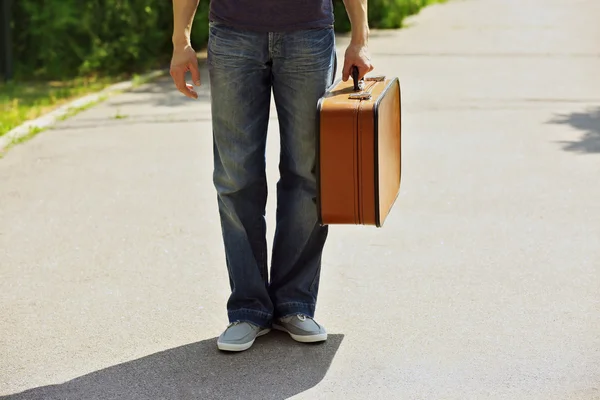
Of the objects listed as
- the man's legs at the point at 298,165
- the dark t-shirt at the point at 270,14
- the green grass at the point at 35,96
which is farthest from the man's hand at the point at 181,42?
the green grass at the point at 35,96

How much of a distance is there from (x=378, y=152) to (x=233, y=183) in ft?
1.91

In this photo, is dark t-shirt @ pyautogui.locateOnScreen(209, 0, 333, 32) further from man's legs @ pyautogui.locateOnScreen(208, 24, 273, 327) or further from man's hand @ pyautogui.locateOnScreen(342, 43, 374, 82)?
man's hand @ pyautogui.locateOnScreen(342, 43, 374, 82)

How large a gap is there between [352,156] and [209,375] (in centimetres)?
91

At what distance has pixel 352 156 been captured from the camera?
389 cm

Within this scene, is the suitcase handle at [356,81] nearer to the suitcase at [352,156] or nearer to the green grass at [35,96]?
the suitcase at [352,156]

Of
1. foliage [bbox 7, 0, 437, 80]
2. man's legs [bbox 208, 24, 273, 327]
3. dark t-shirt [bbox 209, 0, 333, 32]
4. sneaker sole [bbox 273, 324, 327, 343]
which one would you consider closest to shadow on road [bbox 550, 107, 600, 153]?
sneaker sole [bbox 273, 324, 327, 343]

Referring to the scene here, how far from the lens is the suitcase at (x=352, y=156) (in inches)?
152

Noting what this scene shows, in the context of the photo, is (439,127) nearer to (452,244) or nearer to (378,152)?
(452,244)

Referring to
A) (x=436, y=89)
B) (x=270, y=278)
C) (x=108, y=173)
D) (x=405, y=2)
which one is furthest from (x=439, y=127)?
(x=405, y=2)

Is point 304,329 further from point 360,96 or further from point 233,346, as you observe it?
point 360,96

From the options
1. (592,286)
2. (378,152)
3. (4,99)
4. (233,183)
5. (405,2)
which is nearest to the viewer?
(378,152)

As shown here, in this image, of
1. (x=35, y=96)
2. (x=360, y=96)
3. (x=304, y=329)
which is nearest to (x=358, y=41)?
(x=360, y=96)

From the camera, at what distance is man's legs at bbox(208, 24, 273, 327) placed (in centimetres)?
405

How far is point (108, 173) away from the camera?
7.46m
